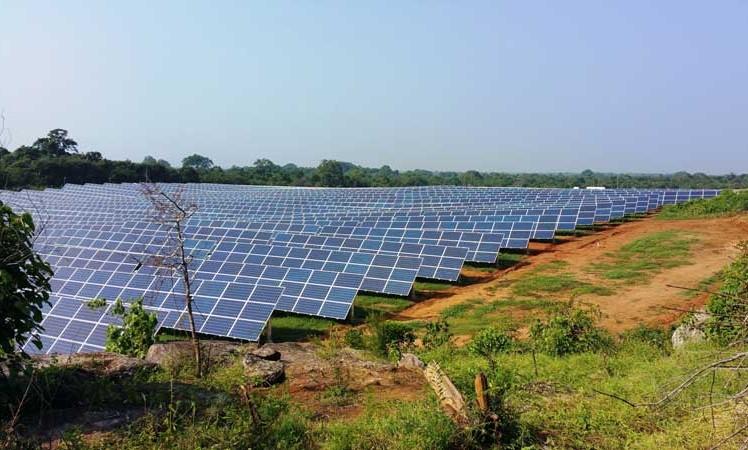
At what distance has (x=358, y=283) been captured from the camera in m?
15.9

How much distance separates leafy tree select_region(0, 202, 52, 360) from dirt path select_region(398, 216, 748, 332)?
10875 mm

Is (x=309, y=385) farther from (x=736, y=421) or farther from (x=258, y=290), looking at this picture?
(x=258, y=290)

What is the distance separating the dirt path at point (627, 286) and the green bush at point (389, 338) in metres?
4.92

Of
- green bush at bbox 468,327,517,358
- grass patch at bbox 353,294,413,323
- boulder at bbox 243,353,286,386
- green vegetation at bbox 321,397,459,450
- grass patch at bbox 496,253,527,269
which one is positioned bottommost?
grass patch at bbox 353,294,413,323

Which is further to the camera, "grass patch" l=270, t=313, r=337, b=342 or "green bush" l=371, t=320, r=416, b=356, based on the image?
"grass patch" l=270, t=313, r=337, b=342

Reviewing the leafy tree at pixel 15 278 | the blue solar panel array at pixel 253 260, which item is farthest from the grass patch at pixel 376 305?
the leafy tree at pixel 15 278

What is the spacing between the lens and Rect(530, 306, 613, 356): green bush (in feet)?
30.4

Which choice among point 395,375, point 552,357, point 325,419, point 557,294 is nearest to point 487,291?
point 557,294

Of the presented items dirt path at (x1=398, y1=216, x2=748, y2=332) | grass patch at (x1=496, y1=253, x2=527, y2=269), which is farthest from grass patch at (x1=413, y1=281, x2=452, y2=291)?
grass patch at (x1=496, y1=253, x2=527, y2=269)

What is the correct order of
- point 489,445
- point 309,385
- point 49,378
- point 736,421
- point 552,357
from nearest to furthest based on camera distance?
1. point 736,421
2. point 489,445
3. point 49,378
4. point 309,385
5. point 552,357

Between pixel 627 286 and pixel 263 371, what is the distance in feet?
49.1

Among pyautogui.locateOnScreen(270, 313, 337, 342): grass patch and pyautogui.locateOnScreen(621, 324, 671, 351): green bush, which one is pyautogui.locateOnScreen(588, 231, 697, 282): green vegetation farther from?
pyautogui.locateOnScreen(270, 313, 337, 342): grass patch

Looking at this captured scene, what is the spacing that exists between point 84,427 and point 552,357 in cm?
705

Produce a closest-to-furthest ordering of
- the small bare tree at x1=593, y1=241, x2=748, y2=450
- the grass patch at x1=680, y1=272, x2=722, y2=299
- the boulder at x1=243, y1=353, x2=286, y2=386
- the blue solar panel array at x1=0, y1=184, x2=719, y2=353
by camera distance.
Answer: the small bare tree at x1=593, y1=241, x2=748, y2=450 → the boulder at x1=243, y1=353, x2=286, y2=386 → the blue solar panel array at x1=0, y1=184, x2=719, y2=353 → the grass patch at x1=680, y1=272, x2=722, y2=299
